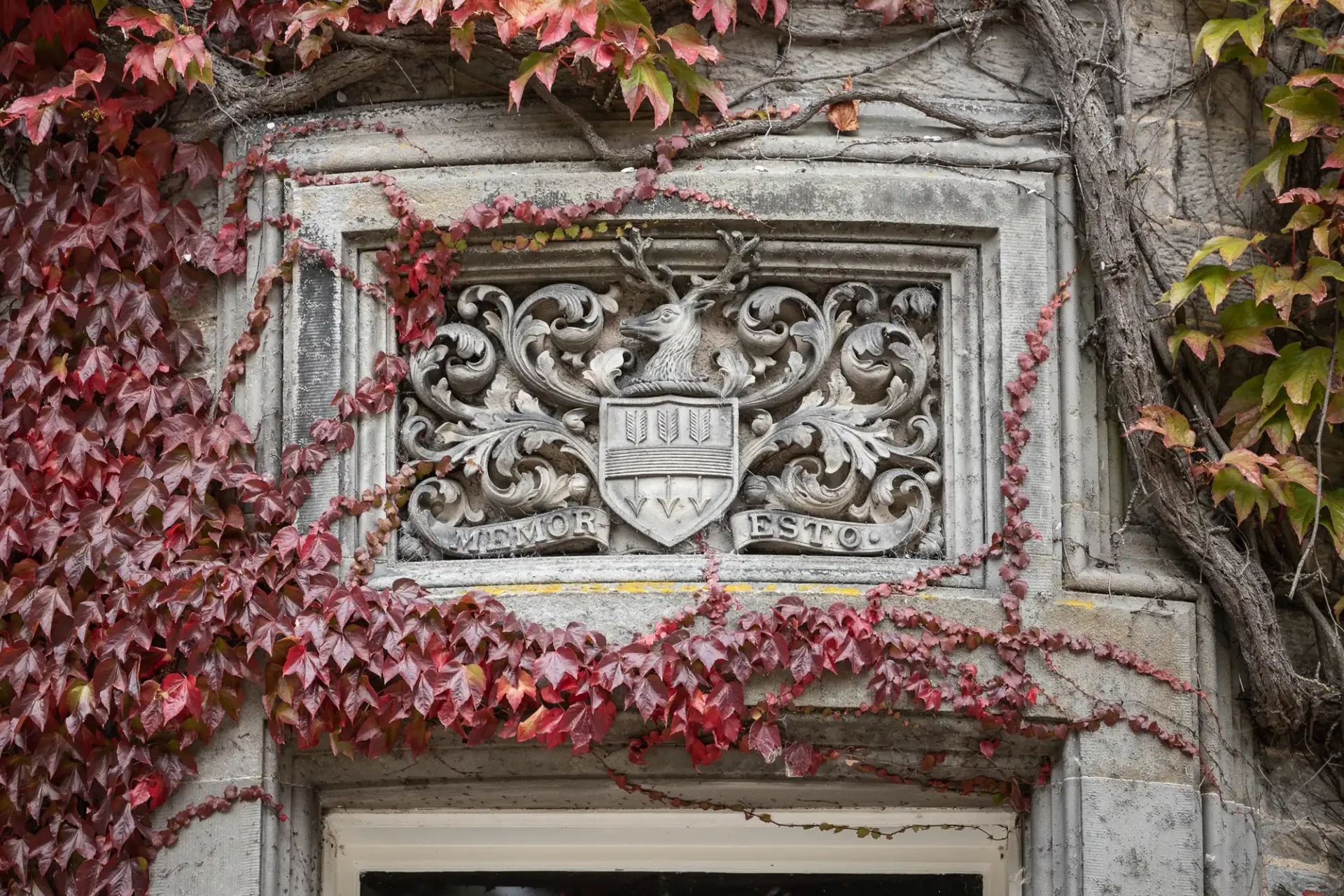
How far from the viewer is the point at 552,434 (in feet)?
12.9

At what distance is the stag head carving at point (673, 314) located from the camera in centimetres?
391

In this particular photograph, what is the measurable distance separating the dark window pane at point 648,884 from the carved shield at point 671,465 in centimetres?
84

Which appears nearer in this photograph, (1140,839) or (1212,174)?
(1140,839)

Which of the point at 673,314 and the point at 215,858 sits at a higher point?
the point at 673,314

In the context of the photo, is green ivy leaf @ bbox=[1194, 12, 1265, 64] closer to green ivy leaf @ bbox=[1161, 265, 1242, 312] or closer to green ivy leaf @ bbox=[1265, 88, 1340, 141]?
green ivy leaf @ bbox=[1265, 88, 1340, 141]

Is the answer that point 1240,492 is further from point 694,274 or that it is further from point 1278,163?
point 694,274

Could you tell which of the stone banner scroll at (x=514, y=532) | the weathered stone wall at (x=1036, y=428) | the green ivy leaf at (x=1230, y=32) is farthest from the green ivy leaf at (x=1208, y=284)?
the stone banner scroll at (x=514, y=532)

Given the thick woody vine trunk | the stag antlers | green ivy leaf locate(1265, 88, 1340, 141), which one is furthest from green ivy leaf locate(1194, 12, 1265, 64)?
the stag antlers

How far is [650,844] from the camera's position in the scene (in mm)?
4043

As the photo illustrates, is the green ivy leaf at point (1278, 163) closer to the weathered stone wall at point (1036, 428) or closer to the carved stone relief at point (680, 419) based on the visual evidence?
the weathered stone wall at point (1036, 428)

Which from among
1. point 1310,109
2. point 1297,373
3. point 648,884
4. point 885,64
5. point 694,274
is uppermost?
point 885,64

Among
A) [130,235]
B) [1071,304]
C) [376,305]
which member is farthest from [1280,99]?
[130,235]

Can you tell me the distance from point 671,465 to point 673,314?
0.37 metres

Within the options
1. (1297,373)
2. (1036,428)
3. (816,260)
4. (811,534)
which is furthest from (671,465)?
(1297,373)
